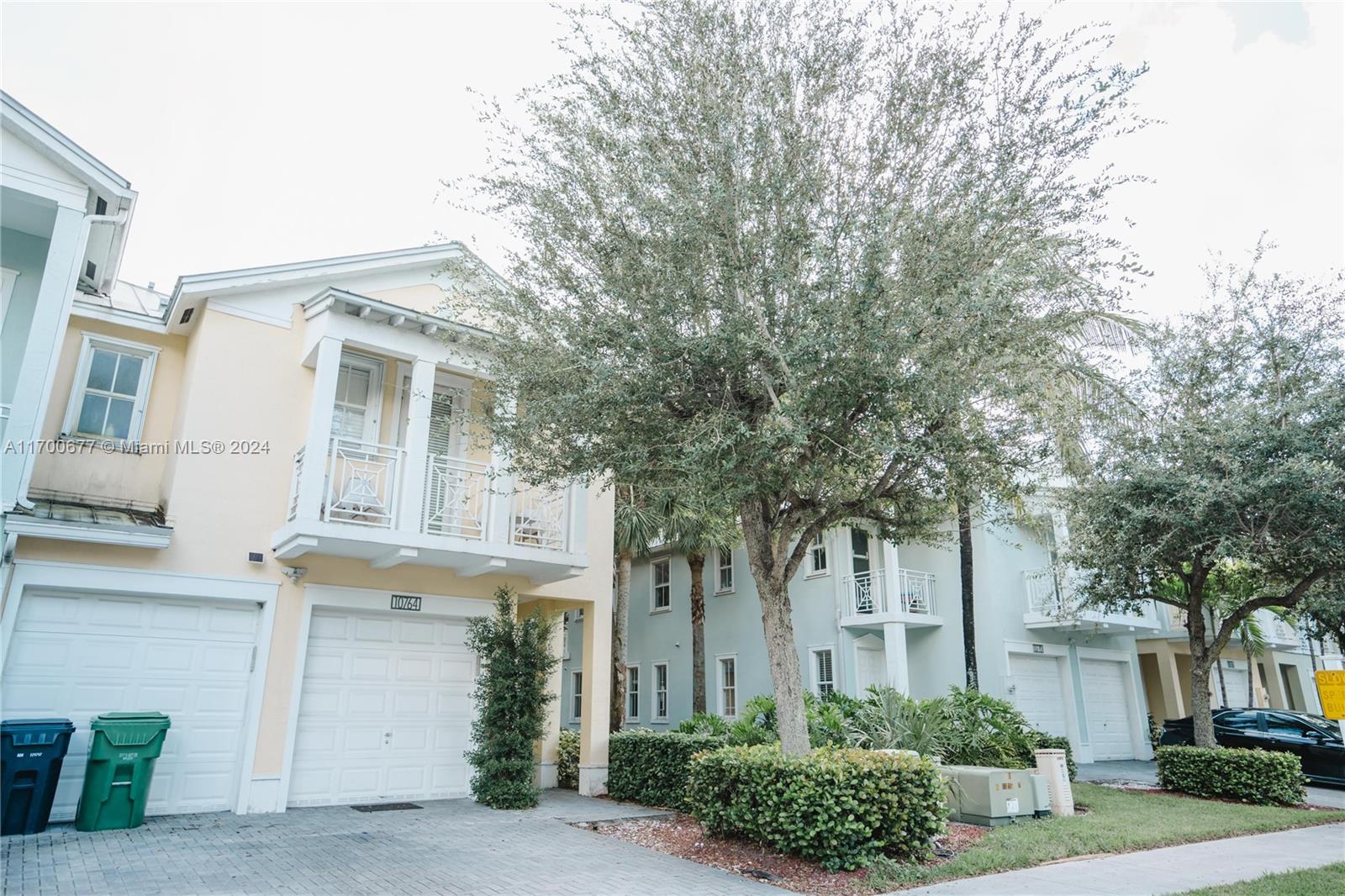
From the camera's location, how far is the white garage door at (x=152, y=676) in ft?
30.2

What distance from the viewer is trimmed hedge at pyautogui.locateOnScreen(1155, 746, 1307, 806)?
42.1 feet

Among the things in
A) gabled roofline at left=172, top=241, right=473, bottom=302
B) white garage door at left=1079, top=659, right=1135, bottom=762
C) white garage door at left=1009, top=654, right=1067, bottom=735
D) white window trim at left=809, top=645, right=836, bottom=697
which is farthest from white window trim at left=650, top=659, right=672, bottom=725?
gabled roofline at left=172, top=241, right=473, bottom=302

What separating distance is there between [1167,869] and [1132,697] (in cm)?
1651

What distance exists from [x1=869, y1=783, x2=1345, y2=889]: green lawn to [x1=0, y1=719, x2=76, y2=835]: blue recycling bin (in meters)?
8.14

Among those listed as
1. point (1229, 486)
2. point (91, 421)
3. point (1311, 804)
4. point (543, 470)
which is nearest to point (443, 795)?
point (543, 470)

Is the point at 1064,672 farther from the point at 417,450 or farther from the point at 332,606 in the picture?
the point at 332,606

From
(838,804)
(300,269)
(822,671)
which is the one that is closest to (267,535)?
(300,269)

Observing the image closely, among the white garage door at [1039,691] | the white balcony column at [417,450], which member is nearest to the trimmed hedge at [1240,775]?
the white garage door at [1039,691]

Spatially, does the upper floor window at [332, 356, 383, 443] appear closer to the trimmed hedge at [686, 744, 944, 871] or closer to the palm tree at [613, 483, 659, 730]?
the palm tree at [613, 483, 659, 730]

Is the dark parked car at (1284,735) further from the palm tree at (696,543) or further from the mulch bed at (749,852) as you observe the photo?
the mulch bed at (749,852)

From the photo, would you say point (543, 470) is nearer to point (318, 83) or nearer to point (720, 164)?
point (720, 164)

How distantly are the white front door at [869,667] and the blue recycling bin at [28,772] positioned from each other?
51.5 ft

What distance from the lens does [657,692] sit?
24453 mm

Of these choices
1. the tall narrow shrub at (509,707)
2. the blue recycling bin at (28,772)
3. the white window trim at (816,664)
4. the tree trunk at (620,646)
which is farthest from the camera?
the white window trim at (816,664)
